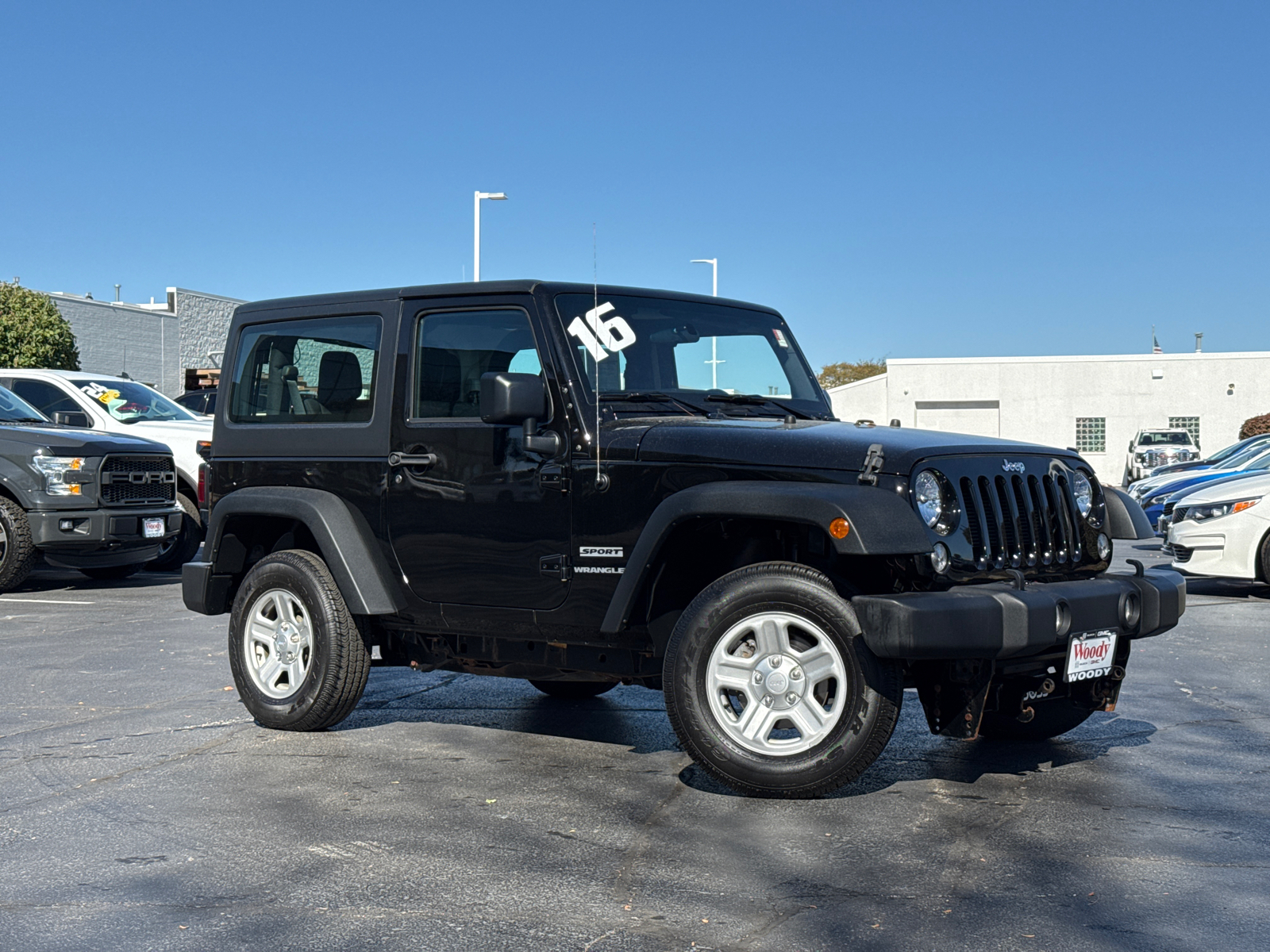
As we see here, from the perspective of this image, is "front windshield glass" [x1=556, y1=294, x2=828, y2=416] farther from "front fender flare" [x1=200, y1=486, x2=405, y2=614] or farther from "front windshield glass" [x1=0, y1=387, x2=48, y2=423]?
"front windshield glass" [x1=0, y1=387, x2=48, y2=423]

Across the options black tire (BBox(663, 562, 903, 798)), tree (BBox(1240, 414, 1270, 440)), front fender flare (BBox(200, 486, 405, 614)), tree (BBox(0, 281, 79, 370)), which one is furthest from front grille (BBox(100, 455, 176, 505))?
tree (BBox(1240, 414, 1270, 440))

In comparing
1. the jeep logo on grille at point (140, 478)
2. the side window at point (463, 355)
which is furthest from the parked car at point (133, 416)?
the side window at point (463, 355)

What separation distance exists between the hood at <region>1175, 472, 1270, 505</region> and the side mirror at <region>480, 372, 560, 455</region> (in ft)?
29.3

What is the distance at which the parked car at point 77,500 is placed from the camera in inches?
506

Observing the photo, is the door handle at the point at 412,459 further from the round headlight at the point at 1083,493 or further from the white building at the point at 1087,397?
the white building at the point at 1087,397

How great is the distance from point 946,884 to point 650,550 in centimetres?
174

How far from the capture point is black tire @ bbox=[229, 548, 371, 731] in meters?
6.55

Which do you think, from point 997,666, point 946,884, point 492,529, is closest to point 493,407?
point 492,529

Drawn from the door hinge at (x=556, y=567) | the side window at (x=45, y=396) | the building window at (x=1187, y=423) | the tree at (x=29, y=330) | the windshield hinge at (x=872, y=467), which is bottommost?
the door hinge at (x=556, y=567)

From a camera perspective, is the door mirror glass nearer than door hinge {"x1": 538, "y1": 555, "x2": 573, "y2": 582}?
Yes

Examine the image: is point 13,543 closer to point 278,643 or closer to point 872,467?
point 278,643

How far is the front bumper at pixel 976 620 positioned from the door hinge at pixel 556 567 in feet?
4.21

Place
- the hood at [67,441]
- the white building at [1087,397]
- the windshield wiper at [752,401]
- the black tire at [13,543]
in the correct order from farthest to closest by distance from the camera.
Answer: the white building at [1087,397] → the hood at [67,441] → the black tire at [13,543] → the windshield wiper at [752,401]

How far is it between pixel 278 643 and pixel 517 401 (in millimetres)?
Result: 1993
